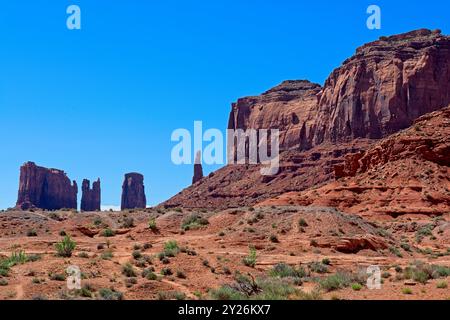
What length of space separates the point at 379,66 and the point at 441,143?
44.3 metres

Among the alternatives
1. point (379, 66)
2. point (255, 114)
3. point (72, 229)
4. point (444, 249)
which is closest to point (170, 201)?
point (255, 114)

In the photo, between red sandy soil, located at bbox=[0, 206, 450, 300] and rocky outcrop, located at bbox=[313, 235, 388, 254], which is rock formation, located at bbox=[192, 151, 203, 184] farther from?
rocky outcrop, located at bbox=[313, 235, 388, 254]

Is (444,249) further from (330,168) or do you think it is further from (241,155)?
(241,155)

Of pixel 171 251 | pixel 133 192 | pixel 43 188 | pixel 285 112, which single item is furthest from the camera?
pixel 133 192

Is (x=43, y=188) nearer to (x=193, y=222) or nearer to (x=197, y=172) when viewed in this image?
(x=197, y=172)

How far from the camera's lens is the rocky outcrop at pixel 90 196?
151688 millimetres

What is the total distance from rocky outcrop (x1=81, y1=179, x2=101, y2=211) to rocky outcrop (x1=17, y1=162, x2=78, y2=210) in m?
6.34

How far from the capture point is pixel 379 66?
102062 mm

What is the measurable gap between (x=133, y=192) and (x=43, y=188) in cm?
2783

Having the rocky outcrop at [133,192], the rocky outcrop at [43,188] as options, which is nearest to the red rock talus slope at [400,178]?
the rocky outcrop at [43,188]

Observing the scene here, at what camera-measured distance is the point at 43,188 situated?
13888cm

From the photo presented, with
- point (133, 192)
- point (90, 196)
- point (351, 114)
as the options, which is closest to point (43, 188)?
point (90, 196)

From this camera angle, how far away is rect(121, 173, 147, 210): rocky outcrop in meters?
156

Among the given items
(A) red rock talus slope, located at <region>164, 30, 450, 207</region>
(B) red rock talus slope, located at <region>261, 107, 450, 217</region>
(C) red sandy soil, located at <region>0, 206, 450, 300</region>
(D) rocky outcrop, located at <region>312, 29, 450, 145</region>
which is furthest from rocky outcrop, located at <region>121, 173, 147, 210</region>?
(C) red sandy soil, located at <region>0, 206, 450, 300</region>
